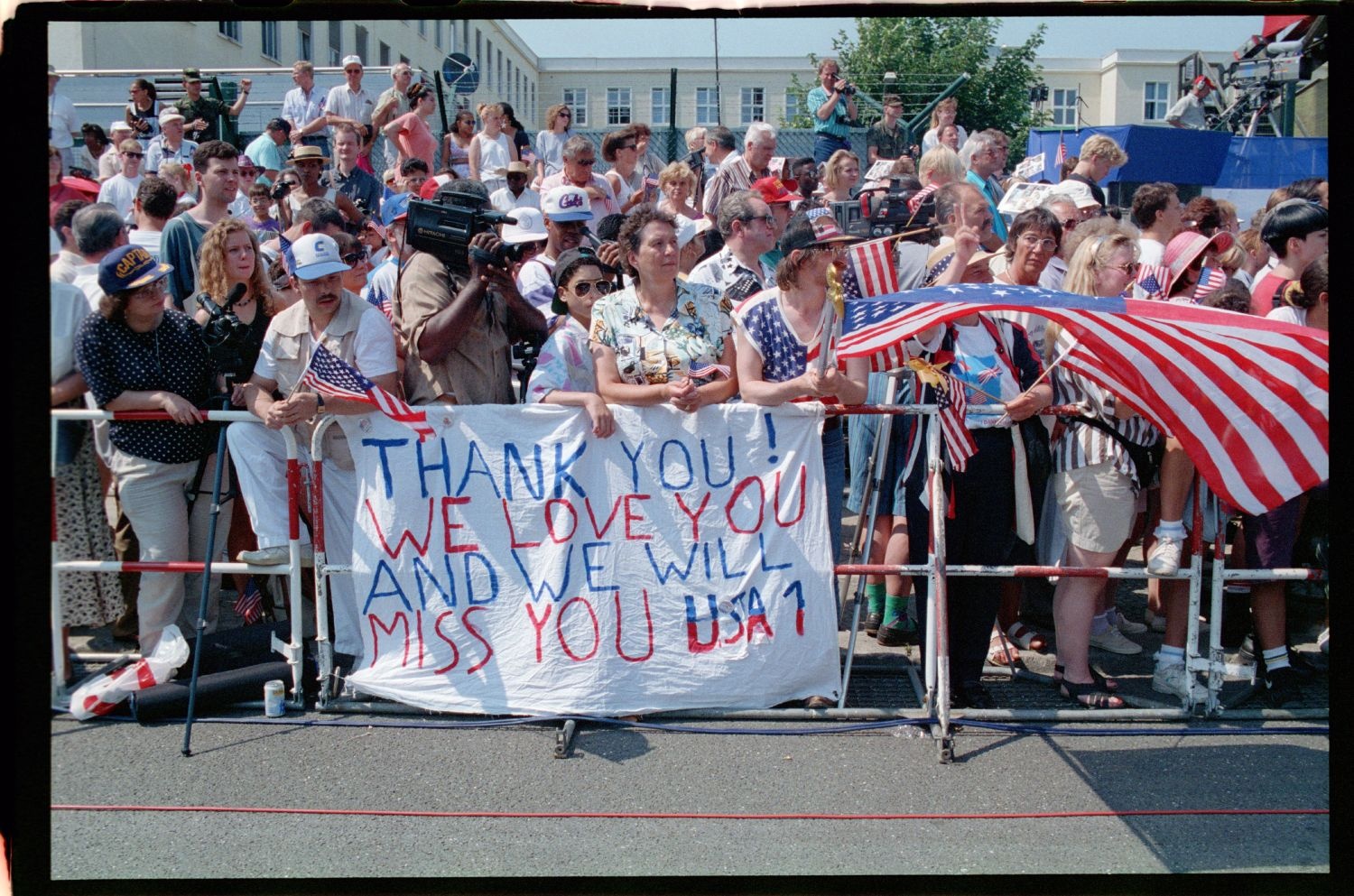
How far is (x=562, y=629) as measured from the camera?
5.07 meters

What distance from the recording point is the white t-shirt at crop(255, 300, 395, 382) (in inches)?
209

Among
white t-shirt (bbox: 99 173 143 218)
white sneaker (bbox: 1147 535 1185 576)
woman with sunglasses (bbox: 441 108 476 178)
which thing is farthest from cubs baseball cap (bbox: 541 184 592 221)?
woman with sunglasses (bbox: 441 108 476 178)

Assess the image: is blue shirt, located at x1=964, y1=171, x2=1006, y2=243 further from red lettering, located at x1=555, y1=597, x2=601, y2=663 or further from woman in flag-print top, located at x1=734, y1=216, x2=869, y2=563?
red lettering, located at x1=555, y1=597, x2=601, y2=663

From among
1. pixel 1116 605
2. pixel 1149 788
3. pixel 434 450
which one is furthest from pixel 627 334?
pixel 1116 605

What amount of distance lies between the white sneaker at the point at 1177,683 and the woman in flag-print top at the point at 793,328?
1.59 m

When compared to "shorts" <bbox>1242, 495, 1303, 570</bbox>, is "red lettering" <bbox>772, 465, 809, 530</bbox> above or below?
above

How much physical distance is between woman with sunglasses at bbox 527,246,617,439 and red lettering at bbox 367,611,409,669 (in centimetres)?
109

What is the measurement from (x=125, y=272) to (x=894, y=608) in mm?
3956

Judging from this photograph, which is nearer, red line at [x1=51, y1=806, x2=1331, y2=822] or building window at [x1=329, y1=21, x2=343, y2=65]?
red line at [x1=51, y1=806, x2=1331, y2=822]

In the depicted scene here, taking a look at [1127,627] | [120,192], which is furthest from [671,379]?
[120,192]

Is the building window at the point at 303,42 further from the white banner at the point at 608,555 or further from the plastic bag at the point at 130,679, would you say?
the white banner at the point at 608,555

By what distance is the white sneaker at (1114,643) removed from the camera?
6.19m

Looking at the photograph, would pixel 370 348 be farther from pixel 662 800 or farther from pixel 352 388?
pixel 662 800

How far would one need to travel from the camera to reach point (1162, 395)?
482cm
